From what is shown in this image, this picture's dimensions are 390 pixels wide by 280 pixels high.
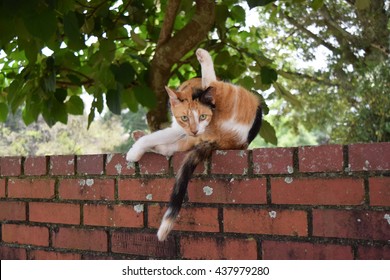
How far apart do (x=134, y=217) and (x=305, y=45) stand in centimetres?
678

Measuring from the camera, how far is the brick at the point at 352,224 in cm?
152

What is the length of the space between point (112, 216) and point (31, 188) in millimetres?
473

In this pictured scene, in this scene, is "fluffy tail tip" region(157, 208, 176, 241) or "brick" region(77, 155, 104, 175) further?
"brick" region(77, 155, 104, 175)

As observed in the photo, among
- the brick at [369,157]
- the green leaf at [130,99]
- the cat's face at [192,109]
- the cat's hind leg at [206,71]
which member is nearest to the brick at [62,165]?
the cat's face at [192,109]

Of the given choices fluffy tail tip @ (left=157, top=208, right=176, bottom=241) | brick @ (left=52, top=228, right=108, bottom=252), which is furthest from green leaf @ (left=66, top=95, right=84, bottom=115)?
fluffy tail tip @ (left=157, top=208, right=176, bottom=241)

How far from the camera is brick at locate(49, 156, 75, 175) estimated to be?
2209mm

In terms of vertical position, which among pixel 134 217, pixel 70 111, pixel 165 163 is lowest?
pixel 134 217

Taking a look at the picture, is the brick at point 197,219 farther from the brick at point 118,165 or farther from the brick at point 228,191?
the brick at point 118,165

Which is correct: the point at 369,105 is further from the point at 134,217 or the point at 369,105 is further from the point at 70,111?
the point at 134,217

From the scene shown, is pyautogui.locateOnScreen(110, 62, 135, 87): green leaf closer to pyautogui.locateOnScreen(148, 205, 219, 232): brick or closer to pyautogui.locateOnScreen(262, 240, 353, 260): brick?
pyautogui.locateOnScreen(148, 205, 219, 232): brick

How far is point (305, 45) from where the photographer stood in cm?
827

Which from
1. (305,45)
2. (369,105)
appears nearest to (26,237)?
(369,105)

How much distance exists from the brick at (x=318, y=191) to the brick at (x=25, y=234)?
1.09 metres

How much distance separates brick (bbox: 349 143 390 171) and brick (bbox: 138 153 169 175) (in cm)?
68
